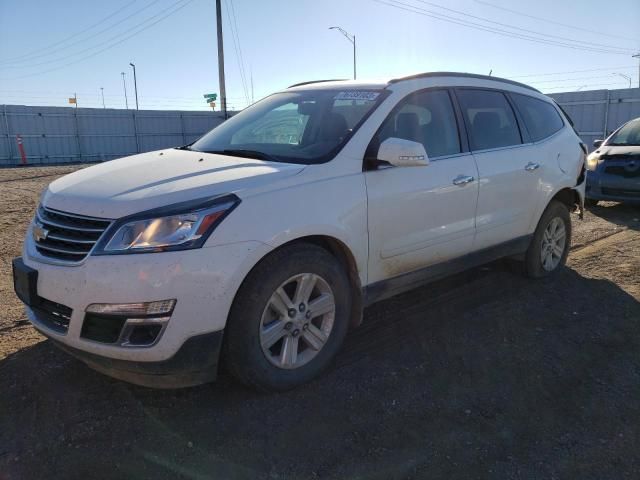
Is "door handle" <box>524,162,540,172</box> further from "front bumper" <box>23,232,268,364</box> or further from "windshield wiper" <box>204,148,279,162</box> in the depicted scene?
"front bumper" <box>23,232,268,364</box>

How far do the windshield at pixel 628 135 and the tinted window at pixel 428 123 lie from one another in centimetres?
640

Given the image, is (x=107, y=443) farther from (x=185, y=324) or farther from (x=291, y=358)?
(x=291, y=358)

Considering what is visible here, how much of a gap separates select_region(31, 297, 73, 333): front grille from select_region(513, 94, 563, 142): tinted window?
13.3 feet

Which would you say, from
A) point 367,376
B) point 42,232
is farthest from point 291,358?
point 42,232

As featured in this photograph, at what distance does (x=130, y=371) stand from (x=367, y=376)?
4.54 feet

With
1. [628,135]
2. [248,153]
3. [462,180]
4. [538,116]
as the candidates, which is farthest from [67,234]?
[628,135]

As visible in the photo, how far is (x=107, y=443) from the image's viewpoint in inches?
106

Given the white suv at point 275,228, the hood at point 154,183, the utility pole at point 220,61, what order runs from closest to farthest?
the white suv at point 275,228 < the hood at point 154,183 < the utility pole at point 220,61

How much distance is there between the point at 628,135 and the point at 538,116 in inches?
205

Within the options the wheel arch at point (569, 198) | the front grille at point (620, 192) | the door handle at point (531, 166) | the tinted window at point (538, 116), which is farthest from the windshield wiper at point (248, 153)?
the front grille at point (620, 192)

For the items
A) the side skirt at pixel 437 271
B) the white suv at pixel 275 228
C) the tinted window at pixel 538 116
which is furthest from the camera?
the tinted window at pixel 538 116

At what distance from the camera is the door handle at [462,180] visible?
3.94 metres

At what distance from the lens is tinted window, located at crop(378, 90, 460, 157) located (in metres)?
3.72

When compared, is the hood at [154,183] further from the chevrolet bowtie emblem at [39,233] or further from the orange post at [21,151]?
the orange post at [21,151]
